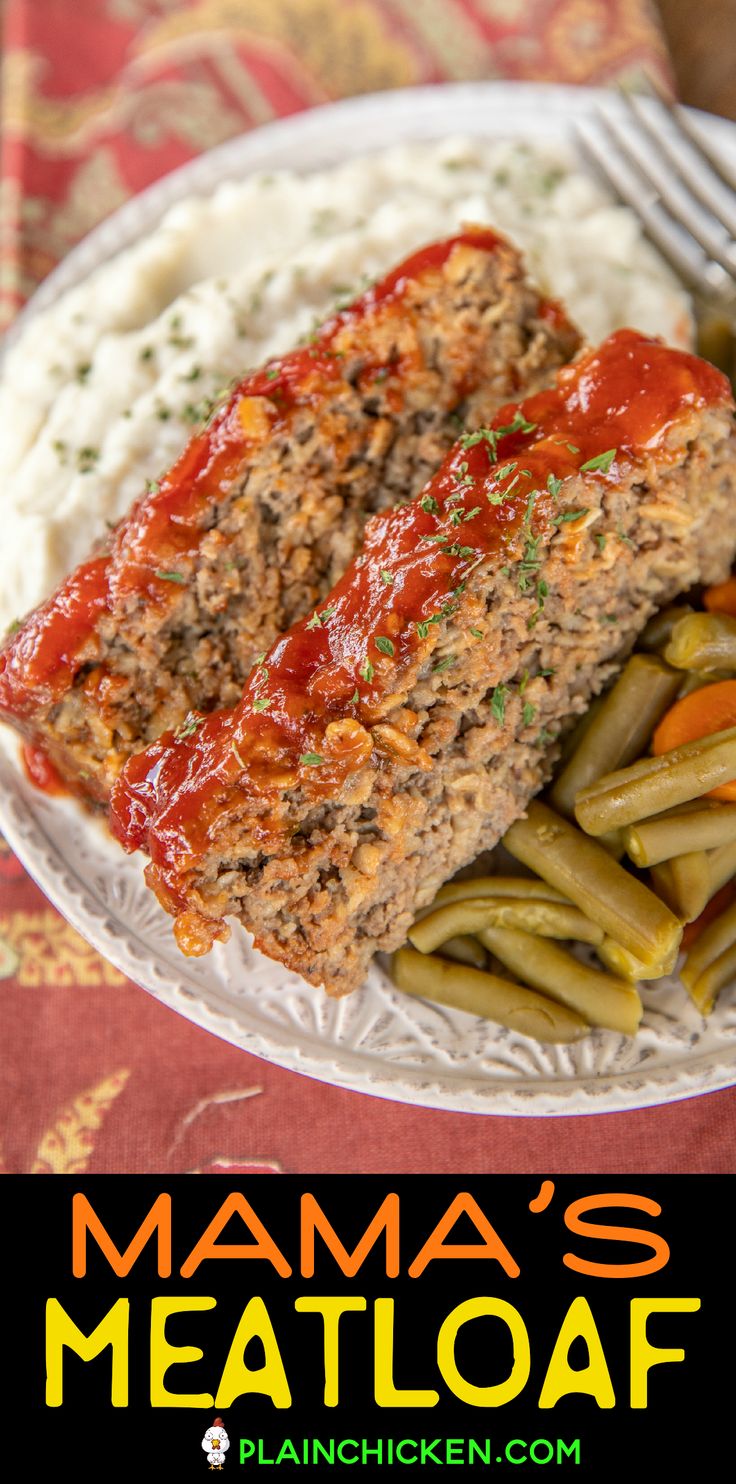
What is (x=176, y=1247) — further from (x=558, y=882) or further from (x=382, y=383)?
(x=382, y=383)

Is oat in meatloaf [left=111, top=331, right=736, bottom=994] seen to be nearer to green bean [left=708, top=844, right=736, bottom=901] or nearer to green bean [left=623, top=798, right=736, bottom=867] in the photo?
green bean [left=623, top=798, right=736, bottom=867]

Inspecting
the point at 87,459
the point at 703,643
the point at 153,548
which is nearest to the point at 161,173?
the point at 87,459

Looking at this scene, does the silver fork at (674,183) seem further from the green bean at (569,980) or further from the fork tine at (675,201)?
the green bean at (569,980)

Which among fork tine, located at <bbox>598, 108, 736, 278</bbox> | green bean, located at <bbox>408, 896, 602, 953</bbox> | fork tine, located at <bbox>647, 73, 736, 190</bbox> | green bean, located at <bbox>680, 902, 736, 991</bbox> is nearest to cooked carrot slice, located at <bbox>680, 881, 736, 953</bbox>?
green bean, located at <bbox>680, 902, 736, 991</bbox>

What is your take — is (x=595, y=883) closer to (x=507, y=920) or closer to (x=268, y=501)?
(x=507, y=920)

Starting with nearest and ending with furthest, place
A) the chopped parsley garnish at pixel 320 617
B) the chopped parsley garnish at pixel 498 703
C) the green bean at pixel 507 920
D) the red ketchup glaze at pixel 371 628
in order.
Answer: the red ketchup glaze at pixel 371 628 → the chopped parsley garnish at pixel 320 617 → the chopped parsley garnish at pixel 498 703 → the green bean at pixel 507 920

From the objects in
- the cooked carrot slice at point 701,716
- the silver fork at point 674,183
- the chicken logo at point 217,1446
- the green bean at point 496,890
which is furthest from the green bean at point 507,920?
the silver fork at point 674,183

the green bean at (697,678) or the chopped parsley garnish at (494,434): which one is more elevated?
the chopped parsley garnish at (494,434)
